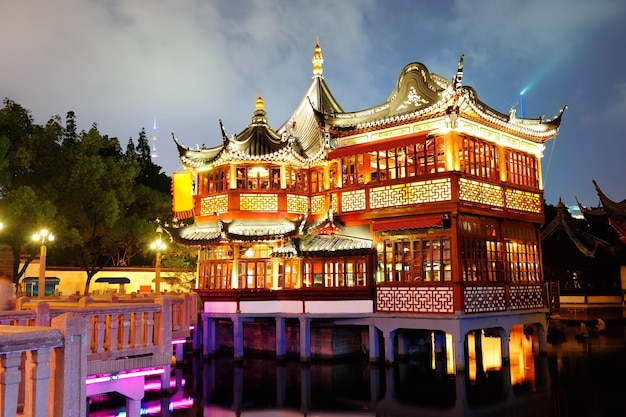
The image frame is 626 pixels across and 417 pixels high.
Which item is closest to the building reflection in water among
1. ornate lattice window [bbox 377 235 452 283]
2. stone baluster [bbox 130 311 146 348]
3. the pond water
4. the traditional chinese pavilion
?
the pond water

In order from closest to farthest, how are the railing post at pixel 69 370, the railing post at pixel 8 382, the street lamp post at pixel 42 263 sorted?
the railing post at pixel 8 382, the railing post at pixel 69 370, the street lamp post at pixel 42 263

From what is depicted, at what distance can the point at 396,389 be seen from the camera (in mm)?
16234

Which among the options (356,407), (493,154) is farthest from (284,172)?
(356,407)

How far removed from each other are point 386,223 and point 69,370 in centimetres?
1409

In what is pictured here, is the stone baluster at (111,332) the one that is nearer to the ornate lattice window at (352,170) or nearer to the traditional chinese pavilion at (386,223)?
the traditional chinese pavilion at (386,223)

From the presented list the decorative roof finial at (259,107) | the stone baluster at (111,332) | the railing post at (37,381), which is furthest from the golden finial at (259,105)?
the railing post at (37,381)

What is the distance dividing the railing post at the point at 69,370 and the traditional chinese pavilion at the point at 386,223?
508 inches

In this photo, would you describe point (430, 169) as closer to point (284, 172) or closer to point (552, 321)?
point (284, 172)

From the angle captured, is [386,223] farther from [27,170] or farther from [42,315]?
[27,170]

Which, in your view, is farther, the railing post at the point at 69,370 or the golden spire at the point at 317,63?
the golden spire at the point at 317,63

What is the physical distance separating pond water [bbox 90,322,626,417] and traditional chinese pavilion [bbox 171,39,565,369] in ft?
3.18

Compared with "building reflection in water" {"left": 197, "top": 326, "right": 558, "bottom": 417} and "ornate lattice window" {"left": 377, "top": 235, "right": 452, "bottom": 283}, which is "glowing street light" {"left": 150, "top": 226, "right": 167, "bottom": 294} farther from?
"ornate lattice window" {"left": 377, "top": 235, "right": 452, "bottom": 283}

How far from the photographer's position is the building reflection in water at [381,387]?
1424cm

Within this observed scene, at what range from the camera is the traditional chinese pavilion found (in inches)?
719
